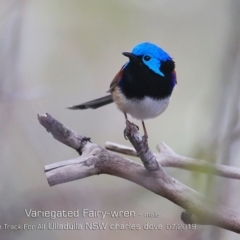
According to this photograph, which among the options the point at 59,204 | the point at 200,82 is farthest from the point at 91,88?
the point at 59,204

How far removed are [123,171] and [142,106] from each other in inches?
15.9

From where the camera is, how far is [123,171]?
1656mm

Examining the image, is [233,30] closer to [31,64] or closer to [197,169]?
[197,169]

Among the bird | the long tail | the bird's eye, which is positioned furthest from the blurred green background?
the bird's eye

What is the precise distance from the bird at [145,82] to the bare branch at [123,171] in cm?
24

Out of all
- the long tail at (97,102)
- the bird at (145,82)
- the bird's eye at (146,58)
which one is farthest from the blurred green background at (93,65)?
the bird's eye at (146,58)

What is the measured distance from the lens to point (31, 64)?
10.4 ft

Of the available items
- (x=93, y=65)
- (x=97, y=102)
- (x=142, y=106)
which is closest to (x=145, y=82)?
(x=142, y=106)

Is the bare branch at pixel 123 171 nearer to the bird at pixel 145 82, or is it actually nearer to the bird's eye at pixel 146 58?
the bird at pixel 145 82

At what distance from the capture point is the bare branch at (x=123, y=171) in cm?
153

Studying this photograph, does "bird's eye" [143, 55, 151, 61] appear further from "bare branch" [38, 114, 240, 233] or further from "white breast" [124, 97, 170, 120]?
"bare branch" [38, 114, 240, 233]

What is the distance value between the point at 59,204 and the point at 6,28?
1.19m

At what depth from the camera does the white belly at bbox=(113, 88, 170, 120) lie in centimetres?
193

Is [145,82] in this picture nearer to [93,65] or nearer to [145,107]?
[145,107]
